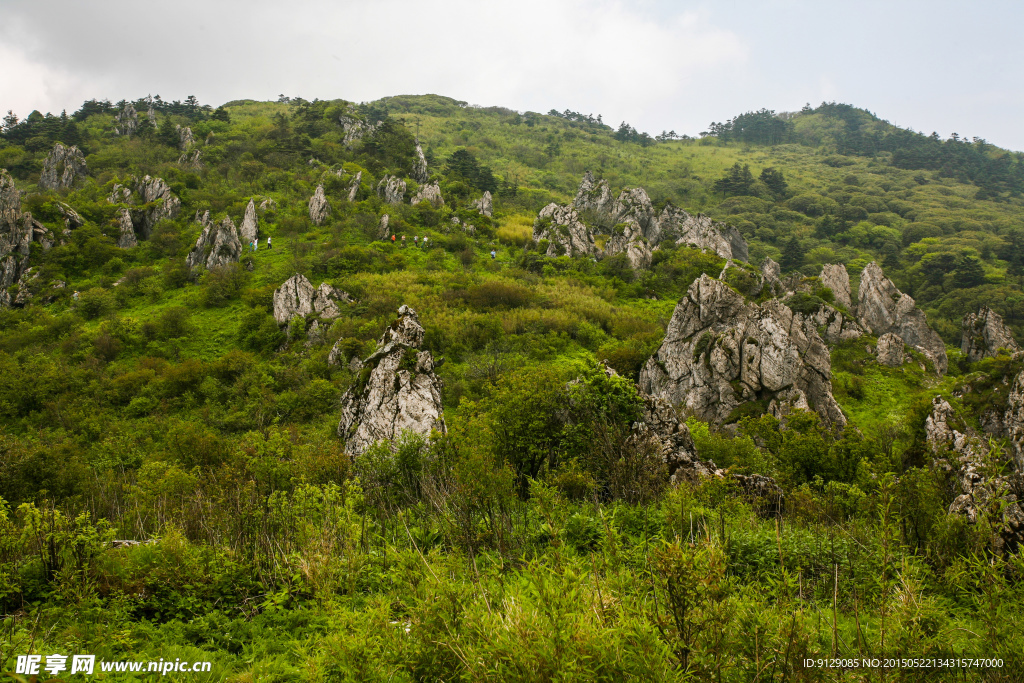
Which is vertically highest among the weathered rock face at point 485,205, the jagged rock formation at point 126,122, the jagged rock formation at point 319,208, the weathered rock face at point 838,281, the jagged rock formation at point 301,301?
the jagged rock formation at point 126,122

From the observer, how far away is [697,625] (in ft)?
10.6

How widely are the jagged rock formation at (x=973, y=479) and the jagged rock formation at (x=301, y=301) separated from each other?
3474cm

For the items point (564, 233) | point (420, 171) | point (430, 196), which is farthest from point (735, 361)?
point (420, 171)

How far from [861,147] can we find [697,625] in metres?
173

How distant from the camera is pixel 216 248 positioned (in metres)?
43.2

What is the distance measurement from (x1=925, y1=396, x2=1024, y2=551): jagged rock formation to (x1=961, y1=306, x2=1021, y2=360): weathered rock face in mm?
27775

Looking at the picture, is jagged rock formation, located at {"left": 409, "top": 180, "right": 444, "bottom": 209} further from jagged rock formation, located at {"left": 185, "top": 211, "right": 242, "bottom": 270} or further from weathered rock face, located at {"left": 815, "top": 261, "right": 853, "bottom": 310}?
weathered rock face, located at {"left": 815, "top": 261, "right": 853, "bottom": 310}

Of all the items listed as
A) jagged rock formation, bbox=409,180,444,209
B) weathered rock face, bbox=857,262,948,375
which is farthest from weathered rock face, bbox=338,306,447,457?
jagged rock formation, bbox=409,180,444,209

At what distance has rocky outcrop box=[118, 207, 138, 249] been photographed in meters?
46.0

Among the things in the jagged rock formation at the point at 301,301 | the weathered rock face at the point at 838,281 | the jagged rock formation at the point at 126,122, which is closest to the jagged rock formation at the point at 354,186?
the jagged rock formation at the point at 301,301

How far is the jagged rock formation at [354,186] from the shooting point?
57.0 m

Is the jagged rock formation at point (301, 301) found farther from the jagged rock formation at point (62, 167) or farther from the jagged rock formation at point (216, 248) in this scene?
the jagged rock formation at point (62, 167)

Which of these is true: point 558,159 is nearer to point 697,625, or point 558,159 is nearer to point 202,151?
point 202,151

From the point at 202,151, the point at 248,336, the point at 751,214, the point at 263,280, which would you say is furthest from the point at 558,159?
the point at 248,336
